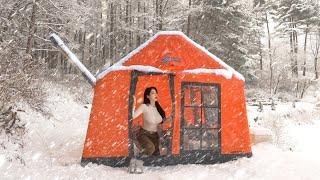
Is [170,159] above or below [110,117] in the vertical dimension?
below

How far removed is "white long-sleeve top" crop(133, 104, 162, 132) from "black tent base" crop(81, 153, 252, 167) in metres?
0.67

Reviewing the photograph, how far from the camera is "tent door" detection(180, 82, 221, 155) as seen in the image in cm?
838

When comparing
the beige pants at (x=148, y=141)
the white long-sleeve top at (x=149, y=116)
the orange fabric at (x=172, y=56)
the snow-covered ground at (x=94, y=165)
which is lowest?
the snow-covered ground at (x=94, y=165)

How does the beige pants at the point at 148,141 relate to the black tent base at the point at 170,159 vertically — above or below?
above

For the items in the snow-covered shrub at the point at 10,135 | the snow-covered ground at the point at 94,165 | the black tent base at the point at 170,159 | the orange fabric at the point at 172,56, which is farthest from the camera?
the orange fabric at the point at 172,56

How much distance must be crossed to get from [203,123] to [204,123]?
2cm

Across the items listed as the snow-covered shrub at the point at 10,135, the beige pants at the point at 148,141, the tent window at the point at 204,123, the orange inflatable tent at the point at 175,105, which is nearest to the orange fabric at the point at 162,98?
the orange inflatable tent at the point at 175,105

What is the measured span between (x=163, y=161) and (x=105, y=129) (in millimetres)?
1356

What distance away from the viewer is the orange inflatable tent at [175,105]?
802 centimetres

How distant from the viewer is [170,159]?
818cm

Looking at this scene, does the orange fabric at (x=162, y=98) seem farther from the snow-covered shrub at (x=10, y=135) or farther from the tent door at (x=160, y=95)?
the snow-covered shrub at (x=10, y=135)

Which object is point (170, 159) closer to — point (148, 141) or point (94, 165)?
point (148, 141)

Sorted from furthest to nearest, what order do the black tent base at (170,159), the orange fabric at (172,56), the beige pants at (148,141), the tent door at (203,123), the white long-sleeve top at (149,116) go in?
the tent door at (203,123), the orange fabric at (172,56), the black tent base at (170,159), the white long-sleeve top at (149,116), the beige pants at (148,141)

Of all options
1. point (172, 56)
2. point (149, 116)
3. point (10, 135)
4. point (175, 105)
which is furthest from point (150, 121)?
point (10, 135)
